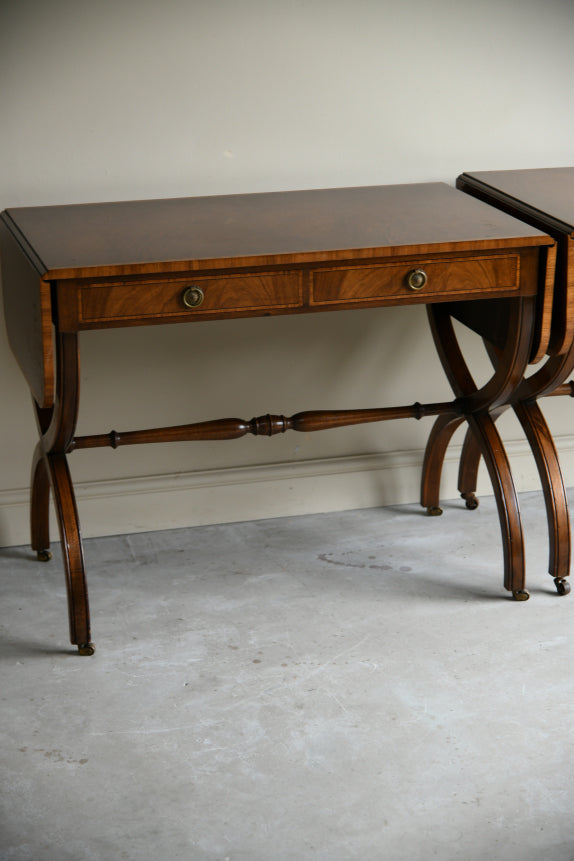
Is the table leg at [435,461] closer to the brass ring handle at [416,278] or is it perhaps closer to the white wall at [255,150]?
the white wall at [255,150]

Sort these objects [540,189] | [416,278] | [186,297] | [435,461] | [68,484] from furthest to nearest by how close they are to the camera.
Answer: [435,461] < [540,189] < [68,484] < [416,278] < [186,297]

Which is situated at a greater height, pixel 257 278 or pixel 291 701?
pixel 257 278

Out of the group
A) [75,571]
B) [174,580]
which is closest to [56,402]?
[75,571]

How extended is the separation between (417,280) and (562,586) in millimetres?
869

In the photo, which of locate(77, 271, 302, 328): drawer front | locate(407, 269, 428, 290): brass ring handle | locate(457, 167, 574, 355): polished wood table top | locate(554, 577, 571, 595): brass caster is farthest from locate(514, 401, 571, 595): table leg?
locate(77, 271, 302, 328): drawer front

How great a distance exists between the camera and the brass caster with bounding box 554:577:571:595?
2.61m

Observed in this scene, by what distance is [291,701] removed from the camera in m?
2.17

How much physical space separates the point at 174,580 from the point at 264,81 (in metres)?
1.30

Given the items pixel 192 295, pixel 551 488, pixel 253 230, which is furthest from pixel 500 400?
pixel 192 295

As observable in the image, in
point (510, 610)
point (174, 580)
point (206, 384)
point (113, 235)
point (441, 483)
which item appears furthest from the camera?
point (441, 483)

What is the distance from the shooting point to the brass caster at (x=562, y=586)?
2.61 metres

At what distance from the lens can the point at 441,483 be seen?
3.16m

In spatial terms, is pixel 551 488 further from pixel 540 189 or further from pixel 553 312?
pixel 540 189

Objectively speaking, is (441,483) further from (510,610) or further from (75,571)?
(75,571)
